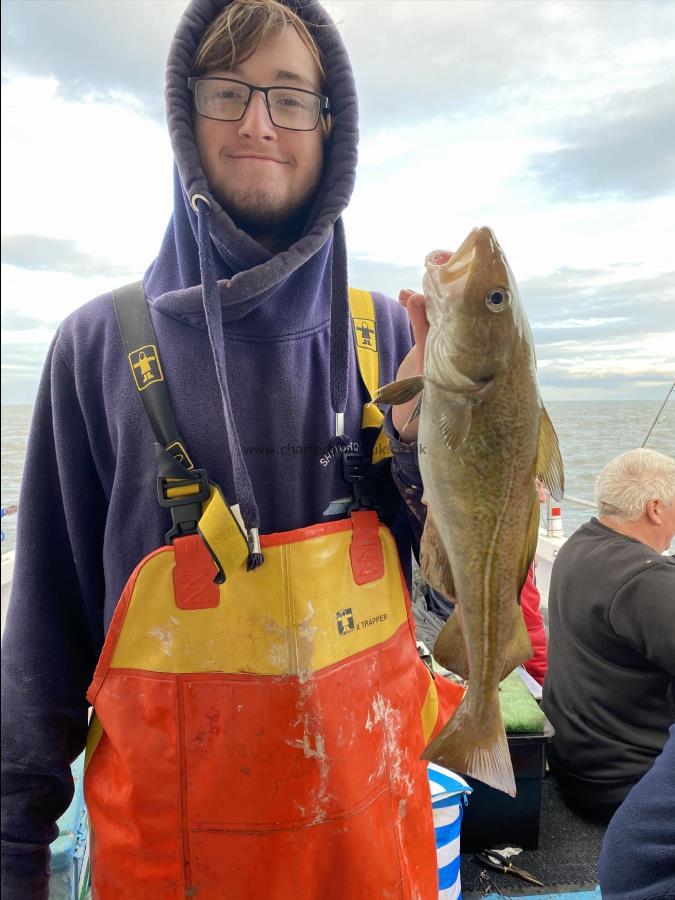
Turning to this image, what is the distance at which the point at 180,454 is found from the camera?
157 centimetres

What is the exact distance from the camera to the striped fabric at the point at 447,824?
2648 millimetres

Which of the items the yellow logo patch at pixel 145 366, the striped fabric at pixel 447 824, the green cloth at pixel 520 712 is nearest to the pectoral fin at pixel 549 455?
the yellow logo patch at pixel 145 366

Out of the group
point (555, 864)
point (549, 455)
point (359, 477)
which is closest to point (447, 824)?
point (555, 864)

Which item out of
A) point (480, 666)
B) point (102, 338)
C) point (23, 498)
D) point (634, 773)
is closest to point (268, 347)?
point (102, 338)

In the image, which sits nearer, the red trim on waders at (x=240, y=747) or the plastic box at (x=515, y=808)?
the red trim on waders at (x=240, y=747)

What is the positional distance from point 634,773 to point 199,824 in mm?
2844

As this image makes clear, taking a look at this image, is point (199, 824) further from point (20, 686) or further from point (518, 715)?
point (518, 715)

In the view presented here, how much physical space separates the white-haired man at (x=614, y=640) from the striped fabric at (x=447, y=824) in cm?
115

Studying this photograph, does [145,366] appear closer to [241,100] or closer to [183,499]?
[183,499]

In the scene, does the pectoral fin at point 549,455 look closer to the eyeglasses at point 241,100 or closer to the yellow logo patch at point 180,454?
the yellow logo patch at point 180,454

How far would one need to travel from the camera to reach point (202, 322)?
1699 mm

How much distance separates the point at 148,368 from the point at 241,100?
0.75m

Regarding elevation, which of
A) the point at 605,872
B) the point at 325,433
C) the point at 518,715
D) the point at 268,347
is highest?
the point at 268,347

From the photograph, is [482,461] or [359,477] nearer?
[482,461]
